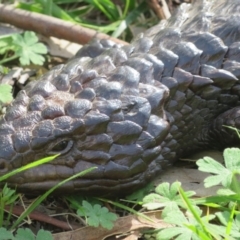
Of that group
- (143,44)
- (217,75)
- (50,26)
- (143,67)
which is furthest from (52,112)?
(50,26)

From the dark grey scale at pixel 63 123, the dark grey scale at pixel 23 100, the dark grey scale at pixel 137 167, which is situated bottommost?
the dark grey scale at pixel 137 167

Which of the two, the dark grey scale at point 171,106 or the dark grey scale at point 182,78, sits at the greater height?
the dark grey scale at point 182,78

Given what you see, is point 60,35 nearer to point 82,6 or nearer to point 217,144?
point 82,6

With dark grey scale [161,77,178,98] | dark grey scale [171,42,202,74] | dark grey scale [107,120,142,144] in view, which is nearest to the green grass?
dark grey scale [171,42,202,74]

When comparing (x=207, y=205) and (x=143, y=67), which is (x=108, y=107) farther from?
(x=207, y=205)

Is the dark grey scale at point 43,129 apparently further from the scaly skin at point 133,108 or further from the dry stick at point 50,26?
the dry stick at point 50,26

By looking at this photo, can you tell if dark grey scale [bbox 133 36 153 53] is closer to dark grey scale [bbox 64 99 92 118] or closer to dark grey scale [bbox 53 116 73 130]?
dark grey scale [bbox 64 99 92 118]

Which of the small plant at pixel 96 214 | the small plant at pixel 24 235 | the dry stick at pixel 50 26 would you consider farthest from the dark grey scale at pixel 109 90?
the dry stick at pixel 50 26
